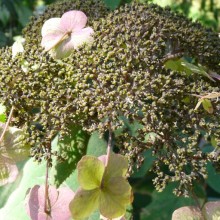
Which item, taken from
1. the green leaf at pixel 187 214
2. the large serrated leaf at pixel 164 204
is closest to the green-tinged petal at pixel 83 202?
the green leaf at pixel 187 214

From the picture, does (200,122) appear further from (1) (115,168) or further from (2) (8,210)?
(2) (8,210)

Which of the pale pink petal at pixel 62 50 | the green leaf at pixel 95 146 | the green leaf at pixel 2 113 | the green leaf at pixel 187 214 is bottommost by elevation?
the green leaf at pixel 187 214

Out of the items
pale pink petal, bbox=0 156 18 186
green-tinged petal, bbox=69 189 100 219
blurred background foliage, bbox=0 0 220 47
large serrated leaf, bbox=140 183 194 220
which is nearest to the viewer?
green-tinged petal, bbox=69 189 100 219

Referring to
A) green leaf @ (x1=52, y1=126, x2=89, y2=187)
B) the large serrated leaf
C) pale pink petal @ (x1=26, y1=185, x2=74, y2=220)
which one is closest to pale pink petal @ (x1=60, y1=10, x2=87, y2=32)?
green leaf @ (x1=52, y1=126, x2=89, y2=187)

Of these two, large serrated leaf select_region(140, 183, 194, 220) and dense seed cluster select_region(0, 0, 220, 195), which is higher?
dense seed cluster select_region(0, 0, 220, 195)

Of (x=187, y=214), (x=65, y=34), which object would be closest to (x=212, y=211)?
(x=187, y=214)

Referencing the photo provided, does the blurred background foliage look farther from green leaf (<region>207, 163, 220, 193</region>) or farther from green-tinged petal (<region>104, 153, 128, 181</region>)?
green-tinged petal (<region>104, 153, 128, 181</region>)

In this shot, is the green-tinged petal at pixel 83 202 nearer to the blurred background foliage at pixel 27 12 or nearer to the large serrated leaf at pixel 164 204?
the large serrated leaf at pixel 164 204

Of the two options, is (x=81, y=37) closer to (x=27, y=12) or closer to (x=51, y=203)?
(x=51, y=203)
